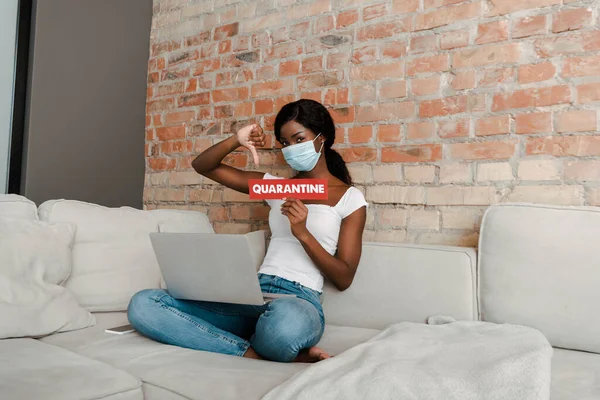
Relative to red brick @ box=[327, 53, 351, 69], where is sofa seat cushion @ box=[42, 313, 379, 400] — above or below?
below

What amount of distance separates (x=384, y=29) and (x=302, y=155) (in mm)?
649

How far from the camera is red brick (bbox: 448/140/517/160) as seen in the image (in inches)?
70.5

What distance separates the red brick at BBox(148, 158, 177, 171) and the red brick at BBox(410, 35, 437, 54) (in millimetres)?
1402

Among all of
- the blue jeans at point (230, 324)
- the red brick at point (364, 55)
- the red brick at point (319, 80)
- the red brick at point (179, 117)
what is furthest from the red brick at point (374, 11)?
the blue jeans at point (230, 324)

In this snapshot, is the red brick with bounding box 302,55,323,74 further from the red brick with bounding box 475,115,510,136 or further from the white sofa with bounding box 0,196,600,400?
the white sofa with bounding box 0,196,600,400

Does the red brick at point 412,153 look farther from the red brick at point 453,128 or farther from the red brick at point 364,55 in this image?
the red brick at point 364,55

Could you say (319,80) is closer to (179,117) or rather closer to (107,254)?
(179,117)

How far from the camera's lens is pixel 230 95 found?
101 inches

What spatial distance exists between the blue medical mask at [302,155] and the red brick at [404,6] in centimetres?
65

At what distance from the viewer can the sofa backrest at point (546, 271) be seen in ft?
4.66

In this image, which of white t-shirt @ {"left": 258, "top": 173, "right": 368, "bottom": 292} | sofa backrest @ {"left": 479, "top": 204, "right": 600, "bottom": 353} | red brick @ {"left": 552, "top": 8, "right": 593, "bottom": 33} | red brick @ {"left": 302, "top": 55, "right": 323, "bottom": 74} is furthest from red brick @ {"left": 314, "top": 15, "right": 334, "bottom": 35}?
sofa backrest @ {"left": 479, "top": 204, "right": 600, "bottom": 353}

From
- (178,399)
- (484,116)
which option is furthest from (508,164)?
(178,399)

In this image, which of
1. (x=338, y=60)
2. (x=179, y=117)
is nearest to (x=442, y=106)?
(x=338, y=60)

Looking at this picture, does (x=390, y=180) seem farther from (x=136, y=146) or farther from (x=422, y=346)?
(x=136, y=146)
